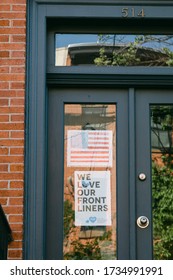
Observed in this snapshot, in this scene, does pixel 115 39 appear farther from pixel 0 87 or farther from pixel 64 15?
pixel 0 87

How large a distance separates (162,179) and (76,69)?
1263 millimetres

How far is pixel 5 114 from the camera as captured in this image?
19.1 ft

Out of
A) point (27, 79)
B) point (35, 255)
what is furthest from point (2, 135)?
point (35, 255)

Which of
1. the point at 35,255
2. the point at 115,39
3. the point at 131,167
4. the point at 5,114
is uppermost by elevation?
the point at 115,39

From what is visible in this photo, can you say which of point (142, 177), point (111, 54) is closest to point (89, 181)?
point (142, 177)

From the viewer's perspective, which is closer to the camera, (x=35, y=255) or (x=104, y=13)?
(x=35, y=255)

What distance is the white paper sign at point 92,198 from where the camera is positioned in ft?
19.6

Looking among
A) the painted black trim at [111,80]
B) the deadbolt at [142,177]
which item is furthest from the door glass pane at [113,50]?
the deadbolt at [142,177]

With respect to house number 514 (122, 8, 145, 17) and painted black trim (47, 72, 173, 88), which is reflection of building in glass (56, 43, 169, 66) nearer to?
painted black trim (47, 72, 173, 88)

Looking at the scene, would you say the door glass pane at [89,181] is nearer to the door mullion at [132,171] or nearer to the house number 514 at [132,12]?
the door mullion at [132,171]

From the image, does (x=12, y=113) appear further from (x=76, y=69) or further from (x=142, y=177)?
(x=142, y=177)

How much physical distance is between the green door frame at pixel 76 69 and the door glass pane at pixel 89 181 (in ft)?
0.64

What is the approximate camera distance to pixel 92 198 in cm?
602

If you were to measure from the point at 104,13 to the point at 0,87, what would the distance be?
1169mm
